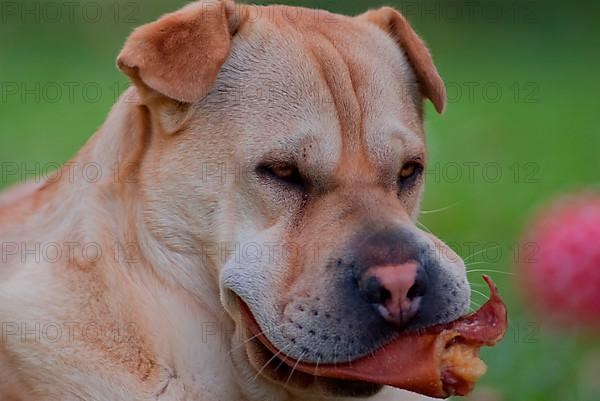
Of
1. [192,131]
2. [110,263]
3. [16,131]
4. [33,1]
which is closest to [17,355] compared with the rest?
[110,263]

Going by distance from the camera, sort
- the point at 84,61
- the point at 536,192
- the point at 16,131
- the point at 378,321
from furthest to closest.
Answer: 1. the point at 84,61
2. the point at 16,131
3. the point at 536,192
4. the point at 378,321

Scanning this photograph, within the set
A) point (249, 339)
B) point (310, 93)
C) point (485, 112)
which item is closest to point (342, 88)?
point (310, 93)

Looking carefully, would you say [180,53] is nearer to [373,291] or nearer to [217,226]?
[217,226]

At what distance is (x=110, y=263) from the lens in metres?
4.15

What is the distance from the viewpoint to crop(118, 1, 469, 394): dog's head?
3.85 m

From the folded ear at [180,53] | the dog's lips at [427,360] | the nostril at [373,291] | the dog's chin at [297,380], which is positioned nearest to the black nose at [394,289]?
the nostril at [373,291]

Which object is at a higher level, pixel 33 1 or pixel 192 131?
pixel 192 131

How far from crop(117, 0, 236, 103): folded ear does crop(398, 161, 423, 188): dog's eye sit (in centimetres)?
69

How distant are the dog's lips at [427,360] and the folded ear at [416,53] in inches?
35.6

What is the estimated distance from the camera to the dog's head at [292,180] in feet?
12.6

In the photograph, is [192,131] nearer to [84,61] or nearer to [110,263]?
[110,263]

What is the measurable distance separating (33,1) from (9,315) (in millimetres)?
10977

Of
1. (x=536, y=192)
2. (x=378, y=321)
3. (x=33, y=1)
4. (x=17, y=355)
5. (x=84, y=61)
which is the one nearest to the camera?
(x=378, y=321)

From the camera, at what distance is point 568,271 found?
5281mm
